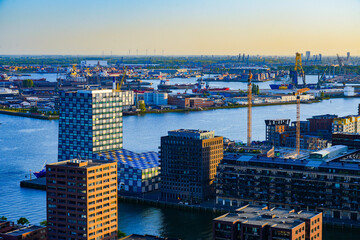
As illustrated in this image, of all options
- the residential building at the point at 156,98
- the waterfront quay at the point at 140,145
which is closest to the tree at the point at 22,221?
the waterfront quay at the point at 140,145

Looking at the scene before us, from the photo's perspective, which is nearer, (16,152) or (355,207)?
(355,207)

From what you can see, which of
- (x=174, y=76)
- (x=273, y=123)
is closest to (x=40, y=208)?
(x=273, y=123)

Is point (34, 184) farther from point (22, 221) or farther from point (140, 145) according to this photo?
point (140, 145)

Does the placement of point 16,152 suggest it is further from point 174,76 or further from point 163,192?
point 174,76

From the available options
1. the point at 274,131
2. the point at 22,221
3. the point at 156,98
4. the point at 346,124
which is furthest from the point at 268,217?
the point at 156,98

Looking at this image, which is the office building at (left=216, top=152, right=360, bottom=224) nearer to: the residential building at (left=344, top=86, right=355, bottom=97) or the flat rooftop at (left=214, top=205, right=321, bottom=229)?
the flat rooftop at (left=214, top=205, right=321, bottom=229)
